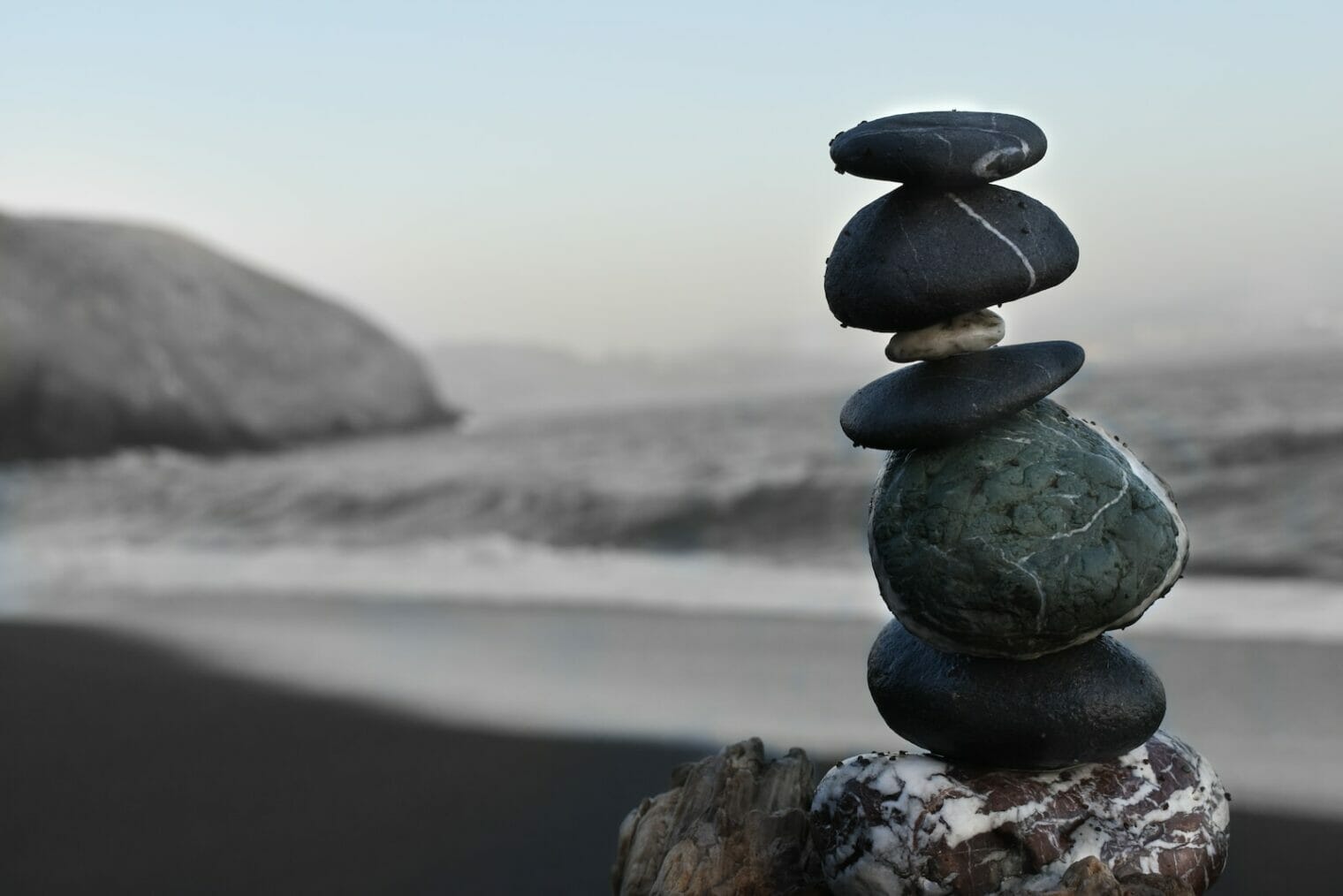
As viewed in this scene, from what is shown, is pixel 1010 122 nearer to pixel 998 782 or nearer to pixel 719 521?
pixel 998 782

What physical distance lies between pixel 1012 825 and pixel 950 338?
1481 mm

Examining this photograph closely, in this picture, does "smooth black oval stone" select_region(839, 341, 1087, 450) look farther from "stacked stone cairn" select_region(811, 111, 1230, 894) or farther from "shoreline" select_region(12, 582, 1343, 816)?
"shoreline" select_region(12, 582, 1343, 816)

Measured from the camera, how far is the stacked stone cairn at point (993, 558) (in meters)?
4.02

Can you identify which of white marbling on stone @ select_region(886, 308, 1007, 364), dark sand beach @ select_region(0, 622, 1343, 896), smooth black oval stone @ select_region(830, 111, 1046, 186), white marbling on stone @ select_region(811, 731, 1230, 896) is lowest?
dark sand beach @ select_region(0, 622, 1343, 896)

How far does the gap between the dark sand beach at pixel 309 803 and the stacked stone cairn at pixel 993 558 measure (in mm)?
1658

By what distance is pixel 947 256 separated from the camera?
4059 millimetres

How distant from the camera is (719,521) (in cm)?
1620

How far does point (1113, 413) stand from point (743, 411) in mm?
8488

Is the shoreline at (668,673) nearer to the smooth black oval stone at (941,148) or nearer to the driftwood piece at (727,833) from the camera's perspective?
the driftwood piece at (727,833)

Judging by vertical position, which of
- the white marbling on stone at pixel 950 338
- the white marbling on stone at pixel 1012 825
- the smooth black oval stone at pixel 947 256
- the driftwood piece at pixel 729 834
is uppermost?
the smooth black oval stone at pixel 947 256

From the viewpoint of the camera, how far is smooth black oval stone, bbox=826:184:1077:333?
405cm

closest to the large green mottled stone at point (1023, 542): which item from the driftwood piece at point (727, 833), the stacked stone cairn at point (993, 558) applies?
the stacked stone cairn at point (993, 558)

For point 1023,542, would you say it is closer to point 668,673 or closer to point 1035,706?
point 1035,706

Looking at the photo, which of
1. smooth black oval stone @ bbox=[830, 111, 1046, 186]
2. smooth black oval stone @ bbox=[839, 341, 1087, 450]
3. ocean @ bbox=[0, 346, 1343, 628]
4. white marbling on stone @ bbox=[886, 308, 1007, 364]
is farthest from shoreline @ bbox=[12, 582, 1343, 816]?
smooth black oval stone @ bbox=[830, 111, 1046, 186]
